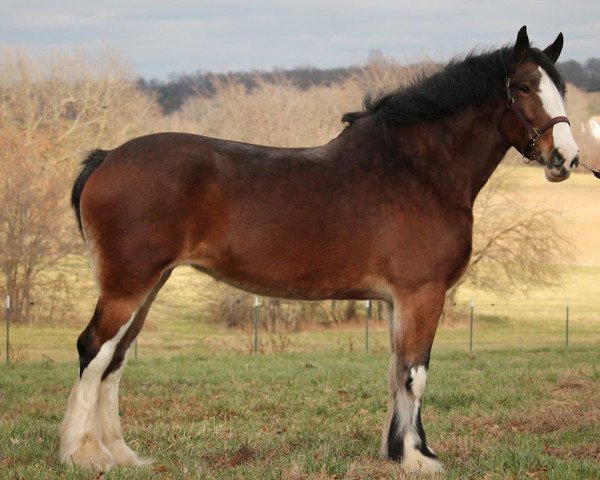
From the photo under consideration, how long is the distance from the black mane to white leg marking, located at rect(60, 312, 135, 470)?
2.29 meters

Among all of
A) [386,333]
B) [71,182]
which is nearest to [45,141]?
[71,182]

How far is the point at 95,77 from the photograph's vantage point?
46469mm

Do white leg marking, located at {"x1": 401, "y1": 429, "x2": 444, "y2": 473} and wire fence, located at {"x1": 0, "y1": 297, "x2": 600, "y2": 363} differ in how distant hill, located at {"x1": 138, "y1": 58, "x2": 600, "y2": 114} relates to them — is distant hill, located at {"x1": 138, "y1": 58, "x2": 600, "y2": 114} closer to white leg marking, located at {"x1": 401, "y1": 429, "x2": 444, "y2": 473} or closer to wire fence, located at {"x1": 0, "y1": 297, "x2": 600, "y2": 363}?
wire fence, located at {"x1": 0, "y1": 297, "x2": 600, "y2": 363}

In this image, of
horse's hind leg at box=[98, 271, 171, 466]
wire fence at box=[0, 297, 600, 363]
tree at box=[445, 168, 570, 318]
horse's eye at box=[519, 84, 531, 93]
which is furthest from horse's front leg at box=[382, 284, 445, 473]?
tree at box=[445, 168, 570, 318]

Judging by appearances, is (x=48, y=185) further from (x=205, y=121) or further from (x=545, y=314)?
(x=545, y=314)

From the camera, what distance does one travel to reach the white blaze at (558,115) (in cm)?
563

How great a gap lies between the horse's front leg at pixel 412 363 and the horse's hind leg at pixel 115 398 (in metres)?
1.62

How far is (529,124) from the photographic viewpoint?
5902mm

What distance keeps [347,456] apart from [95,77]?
43.1 m

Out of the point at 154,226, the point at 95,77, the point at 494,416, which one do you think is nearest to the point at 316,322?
the point at 95,77

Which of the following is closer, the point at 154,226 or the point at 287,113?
the point at 154,226

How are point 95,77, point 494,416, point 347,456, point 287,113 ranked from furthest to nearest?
point 95,77 → point 287,113 → point 494,416 → point 347,456

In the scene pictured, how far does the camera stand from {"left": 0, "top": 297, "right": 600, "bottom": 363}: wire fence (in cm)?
2714

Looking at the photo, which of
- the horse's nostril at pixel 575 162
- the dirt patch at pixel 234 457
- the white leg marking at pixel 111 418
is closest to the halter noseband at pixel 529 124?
the horse's nostril at pixel 575 162
